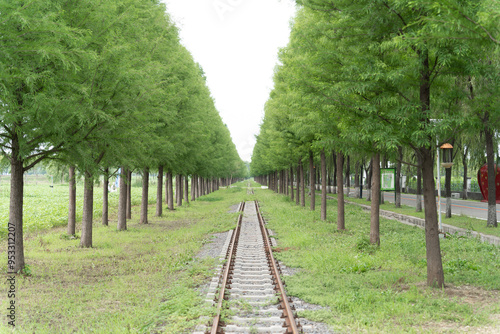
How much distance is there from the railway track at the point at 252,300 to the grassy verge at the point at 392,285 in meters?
0.50

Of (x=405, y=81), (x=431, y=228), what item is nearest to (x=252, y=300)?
(x=431, y=228)

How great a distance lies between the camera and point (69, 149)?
8.79m

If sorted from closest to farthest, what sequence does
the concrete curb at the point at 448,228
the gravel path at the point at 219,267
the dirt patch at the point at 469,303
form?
1. the dirt patch at the point at 469,303
2. the gravel path at the point at 219,267
3. the concrete curb at the point at 448,228

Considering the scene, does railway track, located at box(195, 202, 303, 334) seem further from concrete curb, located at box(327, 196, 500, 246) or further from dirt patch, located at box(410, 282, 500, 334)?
concrete curb, located at box(327, 196, 500, 246)

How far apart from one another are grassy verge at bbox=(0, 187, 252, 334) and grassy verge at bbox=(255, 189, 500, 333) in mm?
2490

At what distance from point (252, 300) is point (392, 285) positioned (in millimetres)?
3335

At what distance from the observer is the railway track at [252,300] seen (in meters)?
5.75

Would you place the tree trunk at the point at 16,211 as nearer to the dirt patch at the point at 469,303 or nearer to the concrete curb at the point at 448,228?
the dirt patch at the point at 469,303

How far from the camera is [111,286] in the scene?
8.44 metres

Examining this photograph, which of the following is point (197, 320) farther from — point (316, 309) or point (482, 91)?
point (482, 91)

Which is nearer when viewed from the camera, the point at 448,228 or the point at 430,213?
the point at 430,213

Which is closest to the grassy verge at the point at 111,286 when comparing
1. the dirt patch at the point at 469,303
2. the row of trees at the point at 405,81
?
the dirt patch at the point at 469,303

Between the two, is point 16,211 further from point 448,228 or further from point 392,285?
point 448,228

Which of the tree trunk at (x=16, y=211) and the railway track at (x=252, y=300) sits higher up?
the tree trunk at (x=16, y=211)
